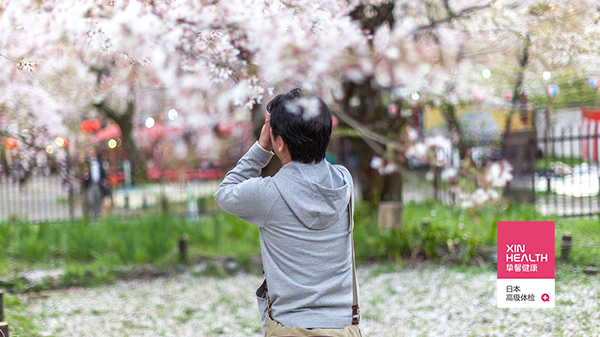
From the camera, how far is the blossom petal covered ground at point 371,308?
340 cm

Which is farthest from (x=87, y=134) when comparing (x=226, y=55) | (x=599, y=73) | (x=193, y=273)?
(x=599, y=73)

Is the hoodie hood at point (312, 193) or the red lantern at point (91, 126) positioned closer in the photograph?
the hoodie hood at point (312, 193)

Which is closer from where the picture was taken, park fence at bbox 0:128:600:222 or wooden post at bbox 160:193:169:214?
park fence at bbox 0:128:600:222

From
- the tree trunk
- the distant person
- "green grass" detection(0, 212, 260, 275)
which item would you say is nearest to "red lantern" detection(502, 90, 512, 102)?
"green grass" detection(0, 212, 260, 275)

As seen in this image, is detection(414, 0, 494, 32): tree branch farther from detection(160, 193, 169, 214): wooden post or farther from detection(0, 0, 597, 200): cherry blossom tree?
detection(160, 193, 169, 214): wooden post

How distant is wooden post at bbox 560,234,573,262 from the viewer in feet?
12.9

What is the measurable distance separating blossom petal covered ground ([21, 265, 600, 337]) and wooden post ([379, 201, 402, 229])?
0.48m

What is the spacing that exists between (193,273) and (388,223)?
7.20ft

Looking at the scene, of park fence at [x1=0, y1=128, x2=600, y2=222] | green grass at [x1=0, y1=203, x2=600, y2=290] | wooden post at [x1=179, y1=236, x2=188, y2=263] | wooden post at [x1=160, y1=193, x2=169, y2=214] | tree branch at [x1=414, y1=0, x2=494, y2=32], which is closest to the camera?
tree branch at [x1=414, y1=0, x2=494, y2=32]

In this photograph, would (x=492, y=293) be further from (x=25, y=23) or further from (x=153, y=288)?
(x=25, y=23)

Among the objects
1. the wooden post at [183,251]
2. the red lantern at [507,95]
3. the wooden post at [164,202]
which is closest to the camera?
the wooden post at [183,251]

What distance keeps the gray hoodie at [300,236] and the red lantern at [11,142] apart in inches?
162

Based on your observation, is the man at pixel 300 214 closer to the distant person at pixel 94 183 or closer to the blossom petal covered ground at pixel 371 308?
the blossom petal covered ground at pixel 371 308

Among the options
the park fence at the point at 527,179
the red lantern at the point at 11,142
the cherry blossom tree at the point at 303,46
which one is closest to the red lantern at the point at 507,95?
the cherry blossom tree at the point at 303,46
